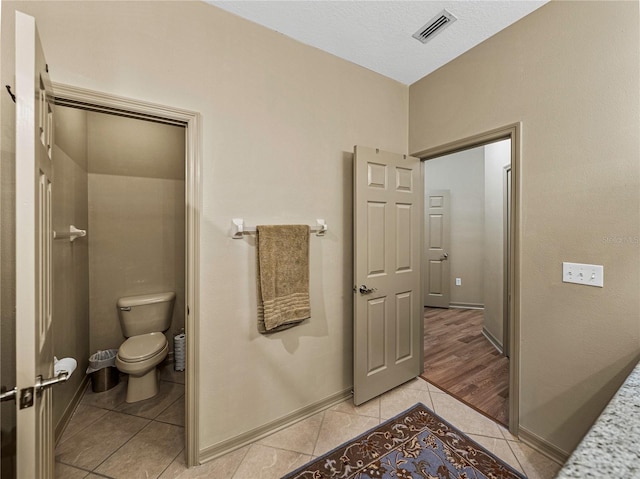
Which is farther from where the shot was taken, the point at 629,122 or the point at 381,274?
the point at 381,274

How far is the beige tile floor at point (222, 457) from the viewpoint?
1.51 meters

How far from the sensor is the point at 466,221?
14.9 feet

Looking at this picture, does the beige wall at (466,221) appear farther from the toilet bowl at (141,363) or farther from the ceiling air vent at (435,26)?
the toilet bowl at (141,363)

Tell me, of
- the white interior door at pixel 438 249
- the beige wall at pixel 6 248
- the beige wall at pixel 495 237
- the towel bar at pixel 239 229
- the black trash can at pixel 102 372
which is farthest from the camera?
the white interior door at pixel 438 249

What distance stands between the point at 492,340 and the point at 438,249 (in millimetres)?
1797

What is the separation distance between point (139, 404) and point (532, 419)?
9.48ft

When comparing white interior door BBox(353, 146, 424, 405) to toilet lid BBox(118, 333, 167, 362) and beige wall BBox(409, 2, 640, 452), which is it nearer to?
beige wall BBox(409, 2, 640, 452)

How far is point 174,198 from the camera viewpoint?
9.15 ft

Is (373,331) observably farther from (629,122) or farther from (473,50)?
(473,50)

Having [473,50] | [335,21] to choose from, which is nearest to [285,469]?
[335,21]

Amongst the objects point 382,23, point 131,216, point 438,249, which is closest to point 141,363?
point 131,216

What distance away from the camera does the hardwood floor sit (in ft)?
6.93

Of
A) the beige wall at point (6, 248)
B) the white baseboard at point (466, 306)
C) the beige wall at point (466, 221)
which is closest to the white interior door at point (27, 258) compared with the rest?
the beige wall at point (6, 248)

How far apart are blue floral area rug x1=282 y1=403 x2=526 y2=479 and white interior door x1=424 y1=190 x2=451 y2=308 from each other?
306 cm
